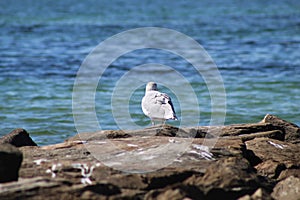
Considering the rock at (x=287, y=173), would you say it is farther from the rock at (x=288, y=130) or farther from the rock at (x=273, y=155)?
the rock at (x=288, y=130)

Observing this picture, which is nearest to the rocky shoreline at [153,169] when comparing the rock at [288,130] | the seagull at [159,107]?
the seagull at [159,107]

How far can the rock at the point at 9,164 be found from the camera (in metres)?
5.57

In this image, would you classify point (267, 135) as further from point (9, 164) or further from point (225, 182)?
point (9, 164)

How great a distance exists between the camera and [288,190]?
615 centimetres

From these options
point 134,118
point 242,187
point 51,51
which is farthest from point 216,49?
point 242,187

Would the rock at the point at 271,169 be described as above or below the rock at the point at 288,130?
below

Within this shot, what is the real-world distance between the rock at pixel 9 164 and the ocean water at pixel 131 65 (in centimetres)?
556

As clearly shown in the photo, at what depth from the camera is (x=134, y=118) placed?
1256 centimetres

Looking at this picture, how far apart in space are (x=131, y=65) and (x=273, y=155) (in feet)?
42.9

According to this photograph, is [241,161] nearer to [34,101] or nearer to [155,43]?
[34,101]

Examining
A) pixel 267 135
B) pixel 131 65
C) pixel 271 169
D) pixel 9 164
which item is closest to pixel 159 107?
pixel 267 135

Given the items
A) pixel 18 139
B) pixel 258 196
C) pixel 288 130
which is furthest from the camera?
pixel 288 130

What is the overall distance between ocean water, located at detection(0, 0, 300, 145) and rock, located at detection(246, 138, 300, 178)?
4.45 metres

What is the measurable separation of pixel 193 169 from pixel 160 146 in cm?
80
